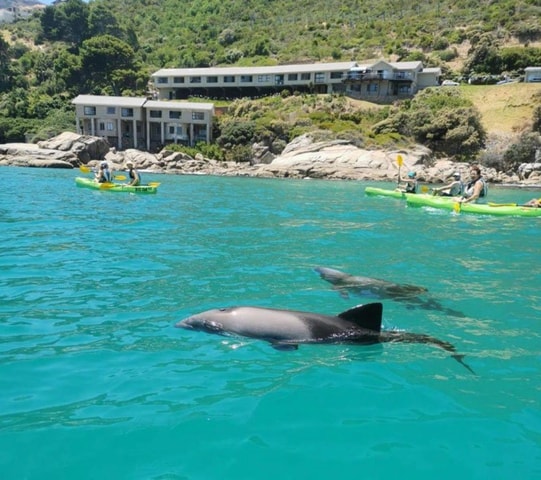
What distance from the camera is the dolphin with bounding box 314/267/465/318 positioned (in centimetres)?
823

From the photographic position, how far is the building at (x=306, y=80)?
245ft

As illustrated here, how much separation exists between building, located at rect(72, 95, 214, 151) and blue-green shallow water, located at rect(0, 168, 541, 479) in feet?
187

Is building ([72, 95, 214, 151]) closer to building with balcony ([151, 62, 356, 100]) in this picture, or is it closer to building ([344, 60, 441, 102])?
building with balcony ([151, 62, 356, 100])

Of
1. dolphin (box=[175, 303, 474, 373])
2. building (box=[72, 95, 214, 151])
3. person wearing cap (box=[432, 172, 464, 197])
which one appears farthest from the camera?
building (box=[72, 95, 214, 151])

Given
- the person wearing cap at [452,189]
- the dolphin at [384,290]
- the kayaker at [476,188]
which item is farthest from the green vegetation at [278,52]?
the dolphin at [384,290]

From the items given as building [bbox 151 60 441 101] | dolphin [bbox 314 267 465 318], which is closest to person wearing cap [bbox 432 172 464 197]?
dolphin [bbox 314 267 465 318]

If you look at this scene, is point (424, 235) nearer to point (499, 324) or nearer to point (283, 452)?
point (499, 324)

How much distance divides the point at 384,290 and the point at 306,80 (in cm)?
7464

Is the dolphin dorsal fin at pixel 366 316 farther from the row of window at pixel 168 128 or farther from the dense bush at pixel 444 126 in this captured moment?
the row of window at pixel 168 128

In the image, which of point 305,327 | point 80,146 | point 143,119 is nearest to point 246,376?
point 305,327

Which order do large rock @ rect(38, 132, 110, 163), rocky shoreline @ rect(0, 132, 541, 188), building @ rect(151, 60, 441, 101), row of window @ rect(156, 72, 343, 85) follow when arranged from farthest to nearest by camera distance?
row of window @ rect(156, 72, 343, 85) → building @ rect(151, 60, 441, 101) → large rock @ rect(38, 132, 110, 163) → rocky shoreline @ rect(0, 132, 541, 188)

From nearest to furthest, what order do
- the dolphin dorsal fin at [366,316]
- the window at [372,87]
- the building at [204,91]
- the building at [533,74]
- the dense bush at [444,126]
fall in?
1. the dolphin dorsal fin at [366,316]
2. the dense bush at [444,126]
3. the building at [204,91]
4. the building at [533,74]
5. the window at [372,87]

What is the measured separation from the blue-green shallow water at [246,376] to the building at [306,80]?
6798 cm

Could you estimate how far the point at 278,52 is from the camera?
371 feet
